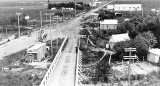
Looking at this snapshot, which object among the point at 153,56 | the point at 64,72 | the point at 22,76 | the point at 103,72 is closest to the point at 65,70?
the point at 64,72

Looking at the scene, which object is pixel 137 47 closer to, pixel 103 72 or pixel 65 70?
pixel 103 72

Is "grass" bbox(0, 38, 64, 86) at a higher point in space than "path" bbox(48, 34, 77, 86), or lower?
lower

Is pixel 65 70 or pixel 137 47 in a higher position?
pixel 137 47

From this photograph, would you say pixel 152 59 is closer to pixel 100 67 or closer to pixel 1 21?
pixel 100 67

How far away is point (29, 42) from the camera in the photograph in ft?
132

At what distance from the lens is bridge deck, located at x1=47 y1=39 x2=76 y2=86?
64.5ft

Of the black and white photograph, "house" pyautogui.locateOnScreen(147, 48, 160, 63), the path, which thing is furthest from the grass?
"house" pyautogui.locateOnScreen(147, 48, 160, 63)

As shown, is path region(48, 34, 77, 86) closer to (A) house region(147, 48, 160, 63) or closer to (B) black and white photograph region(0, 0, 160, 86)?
(B) black and white photograph region(0, 0, 160, 86)

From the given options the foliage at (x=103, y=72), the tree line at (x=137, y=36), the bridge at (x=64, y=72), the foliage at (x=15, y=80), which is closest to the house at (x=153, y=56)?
the tree line at (x=137, y=36)

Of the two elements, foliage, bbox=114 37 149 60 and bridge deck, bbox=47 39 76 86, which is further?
foliage, bbox=114 37 149 60

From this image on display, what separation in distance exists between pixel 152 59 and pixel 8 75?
1608cm

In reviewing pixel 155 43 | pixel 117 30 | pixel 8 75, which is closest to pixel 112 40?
pixel 155 43

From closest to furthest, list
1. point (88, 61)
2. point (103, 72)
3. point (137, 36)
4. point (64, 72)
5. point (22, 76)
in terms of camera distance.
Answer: point (64, 72), point (103, 72), point (22, 76), point (88, 61), point (137, 36)

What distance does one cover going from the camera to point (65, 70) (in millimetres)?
23125
